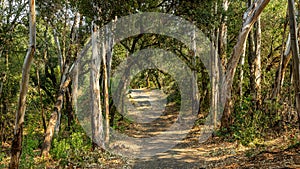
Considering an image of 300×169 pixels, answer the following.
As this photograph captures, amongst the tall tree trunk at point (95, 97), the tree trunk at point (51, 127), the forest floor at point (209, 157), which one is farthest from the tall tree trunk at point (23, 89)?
the tree trunk at point (51, 127)

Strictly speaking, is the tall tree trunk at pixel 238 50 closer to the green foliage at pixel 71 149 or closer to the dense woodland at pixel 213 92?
the dense woodland at pixel 213 92

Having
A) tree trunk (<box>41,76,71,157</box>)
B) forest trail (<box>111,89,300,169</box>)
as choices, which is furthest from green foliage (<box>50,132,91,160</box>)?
forest trail (<box>111,89,300,169</box>)

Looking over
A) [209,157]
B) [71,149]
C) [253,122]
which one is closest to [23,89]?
[71,149]

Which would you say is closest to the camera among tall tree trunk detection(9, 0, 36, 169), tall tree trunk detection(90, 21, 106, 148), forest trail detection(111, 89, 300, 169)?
forest trail detection(111, 89, 300, 169)

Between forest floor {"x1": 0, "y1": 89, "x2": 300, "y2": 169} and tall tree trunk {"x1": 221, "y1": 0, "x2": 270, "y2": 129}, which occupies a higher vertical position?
tall tree trunk {"x1": 221, "y1": 0, "x2": 270, "y2": 129}

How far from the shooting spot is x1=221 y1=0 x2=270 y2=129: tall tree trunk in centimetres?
876

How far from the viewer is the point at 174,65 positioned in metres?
23.3

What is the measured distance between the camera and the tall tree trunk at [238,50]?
8.76 metres

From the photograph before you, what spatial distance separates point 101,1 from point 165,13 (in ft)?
9.99

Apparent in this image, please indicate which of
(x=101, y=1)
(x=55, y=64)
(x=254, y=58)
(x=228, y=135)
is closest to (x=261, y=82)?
(x=254, y=58)

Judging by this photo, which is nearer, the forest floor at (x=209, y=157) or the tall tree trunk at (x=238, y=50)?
the forest floor at (x=209, y=157)

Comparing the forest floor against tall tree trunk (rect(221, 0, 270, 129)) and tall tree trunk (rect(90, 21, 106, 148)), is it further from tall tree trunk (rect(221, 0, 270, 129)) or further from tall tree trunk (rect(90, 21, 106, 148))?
tall tree trunk (rect(221, 0, 270, 129))

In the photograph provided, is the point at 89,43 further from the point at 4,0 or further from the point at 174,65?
the point at 174,65

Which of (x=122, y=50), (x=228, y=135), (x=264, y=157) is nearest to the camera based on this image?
(x=264, y=157)
